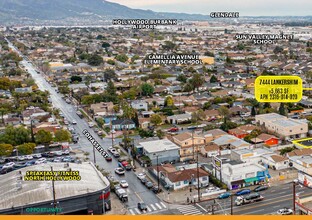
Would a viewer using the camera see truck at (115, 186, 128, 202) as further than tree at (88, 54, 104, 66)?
No

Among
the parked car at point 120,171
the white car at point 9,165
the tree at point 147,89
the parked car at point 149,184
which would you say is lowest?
the white car at point 9,165

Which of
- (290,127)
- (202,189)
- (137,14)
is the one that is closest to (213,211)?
(202,189)

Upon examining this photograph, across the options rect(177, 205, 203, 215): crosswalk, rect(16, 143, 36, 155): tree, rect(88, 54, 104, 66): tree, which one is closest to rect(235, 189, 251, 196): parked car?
rect(177, 205, 203, 215): crosswalk

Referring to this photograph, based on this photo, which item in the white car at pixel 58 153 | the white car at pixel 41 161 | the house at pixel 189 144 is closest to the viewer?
the white car at pixel 41 161

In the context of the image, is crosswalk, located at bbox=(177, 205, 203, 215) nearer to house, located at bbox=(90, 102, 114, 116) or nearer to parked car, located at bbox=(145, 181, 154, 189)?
parked car, located at bbox=(145, 181, 154, 189)

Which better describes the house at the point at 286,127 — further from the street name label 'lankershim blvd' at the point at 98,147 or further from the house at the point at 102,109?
the house at the point at 102,109

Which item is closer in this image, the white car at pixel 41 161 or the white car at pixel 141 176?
the white car at pixel 141 176

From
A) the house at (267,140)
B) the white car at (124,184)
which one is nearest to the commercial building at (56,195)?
the white car at (124,184)
